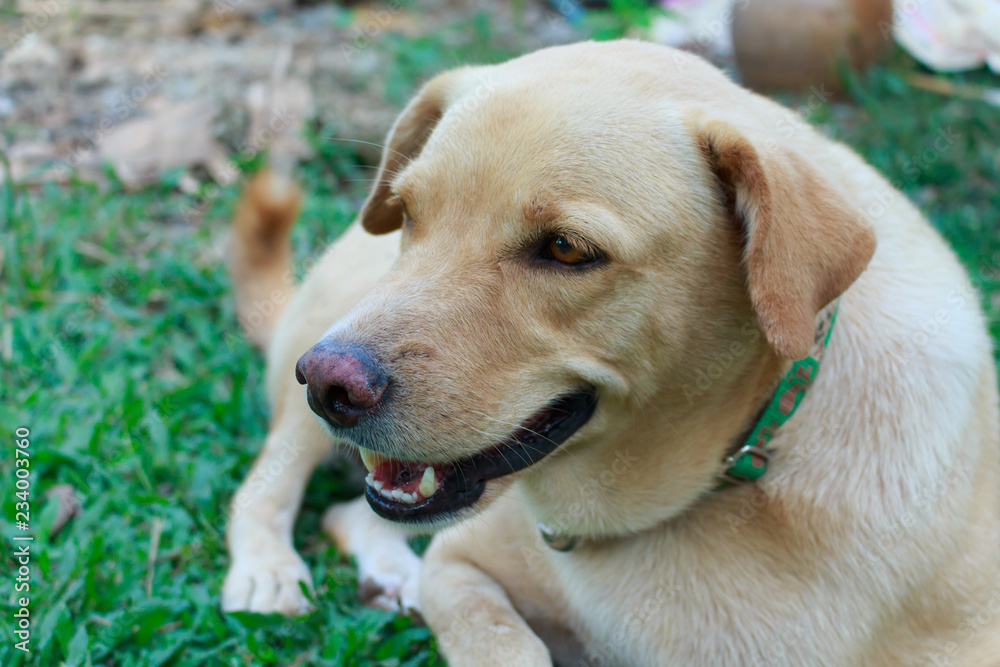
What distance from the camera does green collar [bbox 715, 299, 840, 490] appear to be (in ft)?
7.69

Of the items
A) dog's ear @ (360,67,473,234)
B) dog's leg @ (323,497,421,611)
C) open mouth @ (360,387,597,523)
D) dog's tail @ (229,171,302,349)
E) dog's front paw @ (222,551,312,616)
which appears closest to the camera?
open mouth @ (360,387,597,523)

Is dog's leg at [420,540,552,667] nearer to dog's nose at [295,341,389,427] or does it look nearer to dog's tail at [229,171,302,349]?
dog's nose at [295,341,389,427]

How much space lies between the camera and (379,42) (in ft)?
25.1

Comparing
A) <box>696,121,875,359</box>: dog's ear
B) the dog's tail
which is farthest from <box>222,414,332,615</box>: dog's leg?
<box>696,121,875,359</box>: dog's ear

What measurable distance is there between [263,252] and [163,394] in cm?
82

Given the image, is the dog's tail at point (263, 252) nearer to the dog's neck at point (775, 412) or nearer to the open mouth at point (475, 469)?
the open mouth at point (475, 469)

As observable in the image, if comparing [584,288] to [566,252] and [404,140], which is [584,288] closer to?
[566,252]

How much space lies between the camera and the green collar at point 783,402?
92.3 inches

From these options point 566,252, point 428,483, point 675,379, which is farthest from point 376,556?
point 566,252

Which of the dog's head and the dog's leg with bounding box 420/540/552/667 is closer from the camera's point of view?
the dog's head

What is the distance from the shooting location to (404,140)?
3.07 meters

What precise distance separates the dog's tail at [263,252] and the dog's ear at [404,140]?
1.11 metres

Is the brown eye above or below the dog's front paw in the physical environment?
above

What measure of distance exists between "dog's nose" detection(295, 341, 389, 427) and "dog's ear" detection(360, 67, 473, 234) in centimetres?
86
